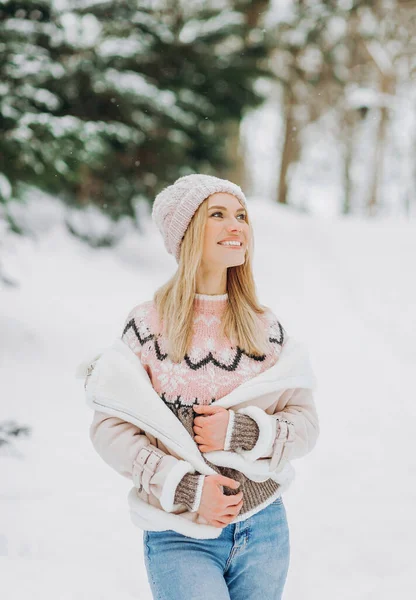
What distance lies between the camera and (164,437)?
1.58 meters

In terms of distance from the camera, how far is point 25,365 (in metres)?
5.21

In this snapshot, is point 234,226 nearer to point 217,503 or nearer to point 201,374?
point 201,374

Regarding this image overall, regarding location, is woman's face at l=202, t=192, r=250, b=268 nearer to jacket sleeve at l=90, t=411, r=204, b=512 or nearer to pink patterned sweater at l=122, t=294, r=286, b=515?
pink patterned sweater at l=122, t=294, r=286, b=515

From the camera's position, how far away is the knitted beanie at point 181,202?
173 centimetres

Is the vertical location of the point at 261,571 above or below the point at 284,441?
below

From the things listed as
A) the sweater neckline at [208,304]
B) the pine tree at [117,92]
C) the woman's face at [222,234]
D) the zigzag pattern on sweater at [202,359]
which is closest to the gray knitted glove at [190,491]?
the zigzag pattern on sweater at [202,359]

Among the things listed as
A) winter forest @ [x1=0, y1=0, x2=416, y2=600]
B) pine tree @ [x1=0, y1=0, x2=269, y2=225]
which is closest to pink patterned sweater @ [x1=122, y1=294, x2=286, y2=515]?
winter forest @ [x1=0, y1=0, x2=416, y2=600]

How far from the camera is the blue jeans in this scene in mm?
1556

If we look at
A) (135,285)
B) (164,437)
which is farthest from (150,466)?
(135,285)

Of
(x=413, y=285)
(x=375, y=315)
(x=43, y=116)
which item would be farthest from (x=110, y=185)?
(x=413, y=285)

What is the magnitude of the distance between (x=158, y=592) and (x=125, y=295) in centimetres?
617

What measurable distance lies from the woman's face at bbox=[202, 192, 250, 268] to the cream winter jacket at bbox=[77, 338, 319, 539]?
33 centimetres

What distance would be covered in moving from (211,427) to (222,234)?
1.77ft

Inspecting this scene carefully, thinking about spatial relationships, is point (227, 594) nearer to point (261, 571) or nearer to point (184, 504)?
point (261, 571)
